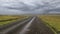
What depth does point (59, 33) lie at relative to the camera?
8.26 m

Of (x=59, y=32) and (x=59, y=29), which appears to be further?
(x=59, y=29)

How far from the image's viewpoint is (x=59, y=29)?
9.43 metres

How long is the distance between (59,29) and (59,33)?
120cm

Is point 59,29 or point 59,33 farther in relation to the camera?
point 59,29

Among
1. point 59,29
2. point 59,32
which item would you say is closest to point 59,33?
point 59,32

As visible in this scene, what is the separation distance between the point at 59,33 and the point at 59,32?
1.33ft

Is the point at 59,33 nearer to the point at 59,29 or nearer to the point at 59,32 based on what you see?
the point at 59,32

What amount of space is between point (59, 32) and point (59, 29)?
2.60ft

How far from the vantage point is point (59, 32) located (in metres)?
8.66
